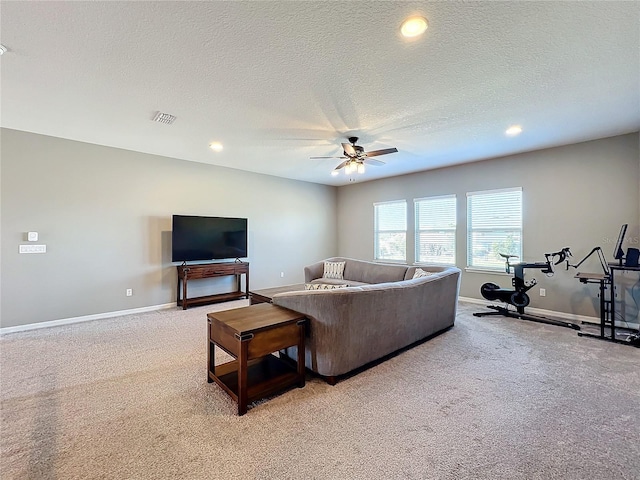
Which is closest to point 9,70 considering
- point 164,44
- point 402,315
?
point 164,44

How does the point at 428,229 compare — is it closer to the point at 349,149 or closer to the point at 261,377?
the point at 349,149

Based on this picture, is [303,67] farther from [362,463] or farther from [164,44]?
[362,463]

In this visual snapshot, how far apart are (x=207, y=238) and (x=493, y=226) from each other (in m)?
5.37

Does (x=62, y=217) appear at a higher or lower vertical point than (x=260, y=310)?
higher

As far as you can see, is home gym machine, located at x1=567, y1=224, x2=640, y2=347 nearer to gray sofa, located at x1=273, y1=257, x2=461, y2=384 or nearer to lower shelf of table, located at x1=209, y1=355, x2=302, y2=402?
gray sofa, located at x1=273, y1=257, x2=461, y2=384

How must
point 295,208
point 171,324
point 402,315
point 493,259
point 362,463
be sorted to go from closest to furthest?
1. point 362,463
2. point 402,315
3. point 171,324
4. point 493,259
5. point 295,208

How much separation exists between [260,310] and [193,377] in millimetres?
876

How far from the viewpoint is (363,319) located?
2.71 meters

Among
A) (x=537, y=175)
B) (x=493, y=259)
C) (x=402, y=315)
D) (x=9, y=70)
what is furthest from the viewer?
(x=493, y=259)

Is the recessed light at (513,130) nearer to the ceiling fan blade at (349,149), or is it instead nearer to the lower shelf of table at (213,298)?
the ceiling fan blade at (349,149)

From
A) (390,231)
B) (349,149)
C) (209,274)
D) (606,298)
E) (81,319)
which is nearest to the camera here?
(349,149)

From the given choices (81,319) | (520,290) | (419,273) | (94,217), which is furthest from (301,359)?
(94,217)

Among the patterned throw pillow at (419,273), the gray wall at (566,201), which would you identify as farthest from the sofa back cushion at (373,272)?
the gray wall at (566,201)

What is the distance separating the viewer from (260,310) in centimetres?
270
